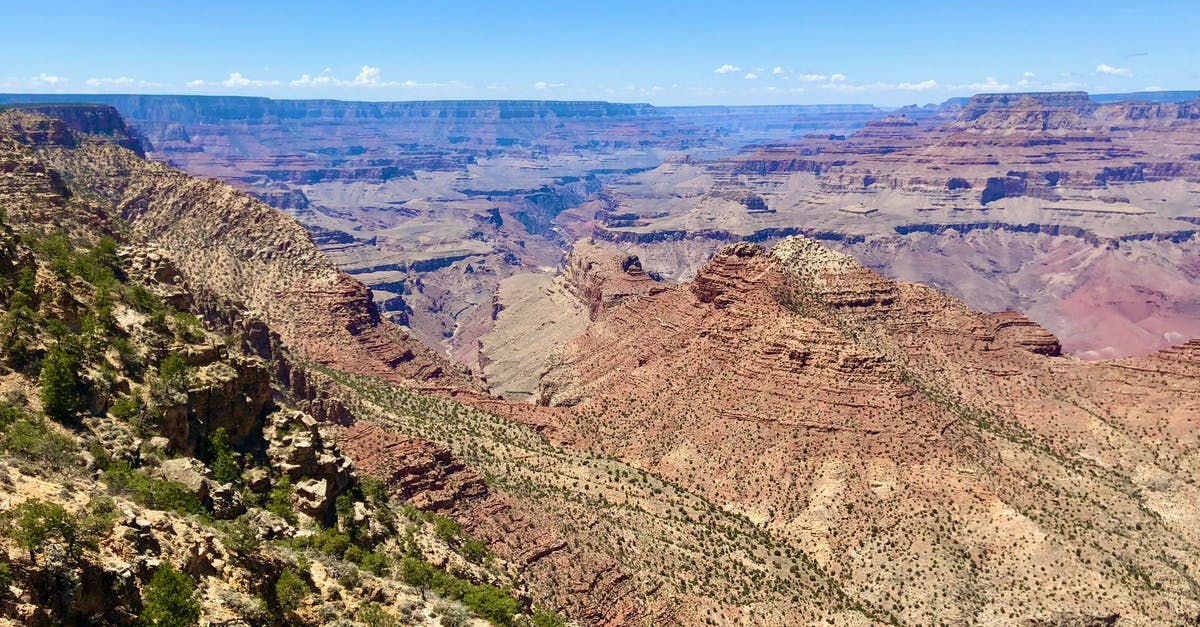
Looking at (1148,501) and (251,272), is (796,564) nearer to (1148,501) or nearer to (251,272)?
(1148,501)

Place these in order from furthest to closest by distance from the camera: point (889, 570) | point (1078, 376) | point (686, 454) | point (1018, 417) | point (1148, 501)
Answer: point (1078, 376) < point (1018, 417) < point (686, 454) < point (1148, 501) < point (889, 570)

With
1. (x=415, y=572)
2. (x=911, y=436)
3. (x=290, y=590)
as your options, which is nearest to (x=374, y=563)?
(x=415, y=572)

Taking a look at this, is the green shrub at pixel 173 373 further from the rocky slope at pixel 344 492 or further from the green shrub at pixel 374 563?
the green shrub at pixel 374 563

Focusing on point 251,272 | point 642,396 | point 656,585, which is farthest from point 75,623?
point 251,272

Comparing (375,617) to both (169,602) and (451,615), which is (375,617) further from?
(169,602)

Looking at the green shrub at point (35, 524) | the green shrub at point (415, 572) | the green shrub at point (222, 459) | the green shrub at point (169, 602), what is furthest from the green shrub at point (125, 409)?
the green shrub at point (169, 602)

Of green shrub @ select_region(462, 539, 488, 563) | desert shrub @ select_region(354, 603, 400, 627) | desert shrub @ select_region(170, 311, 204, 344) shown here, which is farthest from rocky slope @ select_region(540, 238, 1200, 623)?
desert shrub @ select_region(170, 311, 204, 344)
